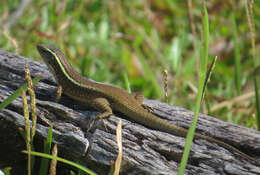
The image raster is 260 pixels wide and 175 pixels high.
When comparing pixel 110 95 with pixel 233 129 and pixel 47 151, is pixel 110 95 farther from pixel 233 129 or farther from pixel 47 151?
pixel 233 129

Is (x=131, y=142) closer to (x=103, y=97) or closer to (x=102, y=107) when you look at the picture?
(x=102, y=107)

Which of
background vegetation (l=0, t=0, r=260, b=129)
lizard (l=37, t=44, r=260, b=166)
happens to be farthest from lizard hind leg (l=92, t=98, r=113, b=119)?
background vegetation (l=0, t=0, r=260, b=129)

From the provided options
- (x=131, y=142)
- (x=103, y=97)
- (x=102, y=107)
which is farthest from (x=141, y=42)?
(x=131, y=142)

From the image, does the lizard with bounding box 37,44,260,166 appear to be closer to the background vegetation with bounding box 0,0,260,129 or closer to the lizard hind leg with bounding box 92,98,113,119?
the lizard hind leg with bounding box 92,98,113,119

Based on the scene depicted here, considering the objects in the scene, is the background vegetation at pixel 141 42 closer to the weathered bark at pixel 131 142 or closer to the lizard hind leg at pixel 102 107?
the lizard hind leg at pixel 102 107

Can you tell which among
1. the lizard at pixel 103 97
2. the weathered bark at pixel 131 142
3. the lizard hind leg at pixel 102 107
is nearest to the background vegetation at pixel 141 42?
the lizard at pixel 103 97

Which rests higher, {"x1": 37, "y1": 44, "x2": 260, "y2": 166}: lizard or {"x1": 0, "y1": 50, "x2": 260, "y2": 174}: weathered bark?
{"x1": 37, "y1": 44, "x2": 260, "y2": 166}: lizard

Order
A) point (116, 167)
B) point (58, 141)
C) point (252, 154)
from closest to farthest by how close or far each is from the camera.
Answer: point (116, 167) → point (252, 154) → point (58, 141)

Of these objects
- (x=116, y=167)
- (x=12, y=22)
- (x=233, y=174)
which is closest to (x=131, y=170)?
(x=116, y=167)
